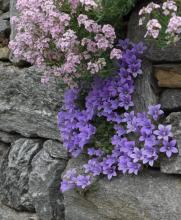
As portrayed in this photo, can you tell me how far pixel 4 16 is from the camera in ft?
16.0

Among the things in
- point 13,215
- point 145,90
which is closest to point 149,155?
point 145,90

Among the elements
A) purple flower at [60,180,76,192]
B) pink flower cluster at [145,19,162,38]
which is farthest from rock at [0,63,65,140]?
pink flower cluster at [145,19,162,38]

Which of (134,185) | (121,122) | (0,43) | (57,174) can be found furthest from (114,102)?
(0,43)

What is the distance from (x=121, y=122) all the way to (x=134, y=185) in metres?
0.42

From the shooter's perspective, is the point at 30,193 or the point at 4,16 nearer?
the point at 30,193

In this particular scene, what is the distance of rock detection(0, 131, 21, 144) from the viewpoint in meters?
4.59

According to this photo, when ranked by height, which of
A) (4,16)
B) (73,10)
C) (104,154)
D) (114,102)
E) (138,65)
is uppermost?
(4,16)

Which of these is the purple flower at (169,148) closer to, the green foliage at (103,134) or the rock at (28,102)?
the green foliage at (103,134)

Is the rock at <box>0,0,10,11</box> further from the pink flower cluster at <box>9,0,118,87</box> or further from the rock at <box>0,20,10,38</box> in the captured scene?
the pink flower cluster at <box>9,0,118,87</box>

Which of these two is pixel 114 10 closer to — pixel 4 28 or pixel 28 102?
pixel 28 102

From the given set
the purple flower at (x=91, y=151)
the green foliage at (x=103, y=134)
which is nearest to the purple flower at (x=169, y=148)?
the green foliage at (x=103, y=134)

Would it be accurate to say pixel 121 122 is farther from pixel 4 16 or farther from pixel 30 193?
pixel 4 16

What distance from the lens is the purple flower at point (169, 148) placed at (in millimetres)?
3080

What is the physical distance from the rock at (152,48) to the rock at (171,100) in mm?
200
